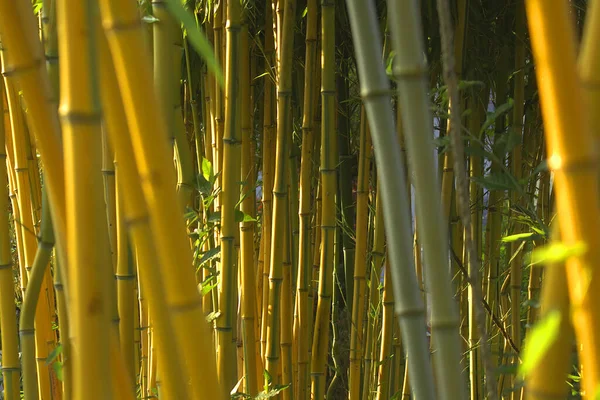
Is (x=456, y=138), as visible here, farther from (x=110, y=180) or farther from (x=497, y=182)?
(x=110, y=180)

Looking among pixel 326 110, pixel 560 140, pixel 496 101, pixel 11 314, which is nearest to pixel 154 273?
pixel 560 140

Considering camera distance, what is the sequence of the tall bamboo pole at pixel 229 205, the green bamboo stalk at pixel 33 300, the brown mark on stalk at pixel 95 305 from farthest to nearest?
the tall bamboo pole at pixel 229 205
the green bamboo stalk at pixel 33 300
the brown mark on stalk at pixel 95 305

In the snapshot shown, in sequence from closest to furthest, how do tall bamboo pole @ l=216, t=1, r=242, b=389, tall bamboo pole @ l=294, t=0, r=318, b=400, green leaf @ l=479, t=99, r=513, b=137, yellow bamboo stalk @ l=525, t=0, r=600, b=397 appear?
1. yellow bamboo stalk @ l=525, t=0, r=600, b=397
2. green leaf @ l=479, t=99, r=513, b=137
3. tall bamboo pole @ l=216, t=1, r=242, b=389
4. tall bamboo pole @ l=294, t=0, r=318, b=400

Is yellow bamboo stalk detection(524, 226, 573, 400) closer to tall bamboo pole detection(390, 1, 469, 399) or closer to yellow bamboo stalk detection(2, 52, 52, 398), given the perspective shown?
tall bamboo pole detection(390, 1, 469, 399)

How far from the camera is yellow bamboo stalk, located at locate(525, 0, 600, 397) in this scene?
0.27 meters

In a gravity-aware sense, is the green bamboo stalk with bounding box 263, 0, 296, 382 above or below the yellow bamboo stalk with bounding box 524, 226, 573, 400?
above

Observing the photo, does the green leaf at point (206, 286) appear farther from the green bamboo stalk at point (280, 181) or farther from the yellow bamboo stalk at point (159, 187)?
the yellow bamboo stalk at point (159, 187)

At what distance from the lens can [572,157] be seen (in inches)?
11.0

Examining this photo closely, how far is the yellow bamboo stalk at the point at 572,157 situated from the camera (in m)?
0.27

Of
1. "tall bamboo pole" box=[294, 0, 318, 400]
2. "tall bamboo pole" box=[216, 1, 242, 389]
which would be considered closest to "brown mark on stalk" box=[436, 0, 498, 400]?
"tall bamboo pole" box=[216, 1, 242, 389]

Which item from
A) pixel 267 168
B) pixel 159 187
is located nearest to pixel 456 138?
pixel 159 187

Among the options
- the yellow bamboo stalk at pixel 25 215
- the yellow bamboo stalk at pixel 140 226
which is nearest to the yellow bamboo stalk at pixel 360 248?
the yellow bamboo stalk at pixel 25 215

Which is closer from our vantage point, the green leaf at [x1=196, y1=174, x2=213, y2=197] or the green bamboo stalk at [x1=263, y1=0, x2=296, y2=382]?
the green leaf at [x1=196, y1=174, x2=213, y2=197]

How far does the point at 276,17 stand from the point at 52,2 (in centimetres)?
65
